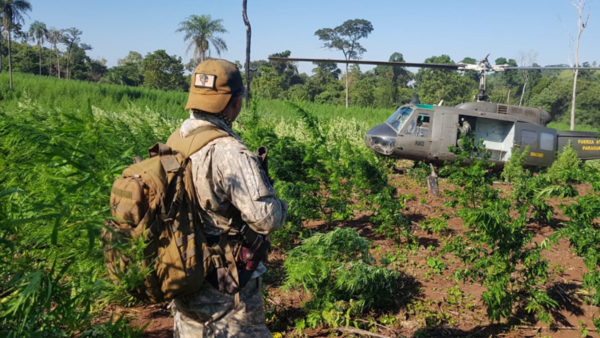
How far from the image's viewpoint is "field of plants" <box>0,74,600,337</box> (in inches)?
72.5

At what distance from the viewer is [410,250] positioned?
6039 millimetres

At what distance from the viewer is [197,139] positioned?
233cm

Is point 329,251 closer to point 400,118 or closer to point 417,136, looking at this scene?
point 417,136

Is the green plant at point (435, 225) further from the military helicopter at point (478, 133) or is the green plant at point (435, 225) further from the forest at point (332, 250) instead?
the military helicopter at point (478, 133)

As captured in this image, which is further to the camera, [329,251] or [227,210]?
[329,251]

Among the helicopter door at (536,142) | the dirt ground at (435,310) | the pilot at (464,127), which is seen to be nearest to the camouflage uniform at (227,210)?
the dirt ground at (435,310)

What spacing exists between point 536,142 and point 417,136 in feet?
9.44

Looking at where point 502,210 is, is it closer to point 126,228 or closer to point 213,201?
point 213,201

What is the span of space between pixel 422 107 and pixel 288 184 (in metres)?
6.10

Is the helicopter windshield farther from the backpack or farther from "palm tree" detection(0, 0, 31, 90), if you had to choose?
"palm tree" detection(0, 0, 31, 90)

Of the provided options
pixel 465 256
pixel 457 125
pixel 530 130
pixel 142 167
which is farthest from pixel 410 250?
pixel 530 130

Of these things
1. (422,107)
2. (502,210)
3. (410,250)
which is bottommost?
(410,250)

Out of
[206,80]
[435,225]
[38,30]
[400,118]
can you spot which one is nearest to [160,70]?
[38,30]

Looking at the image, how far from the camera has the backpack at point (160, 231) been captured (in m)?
2.00
